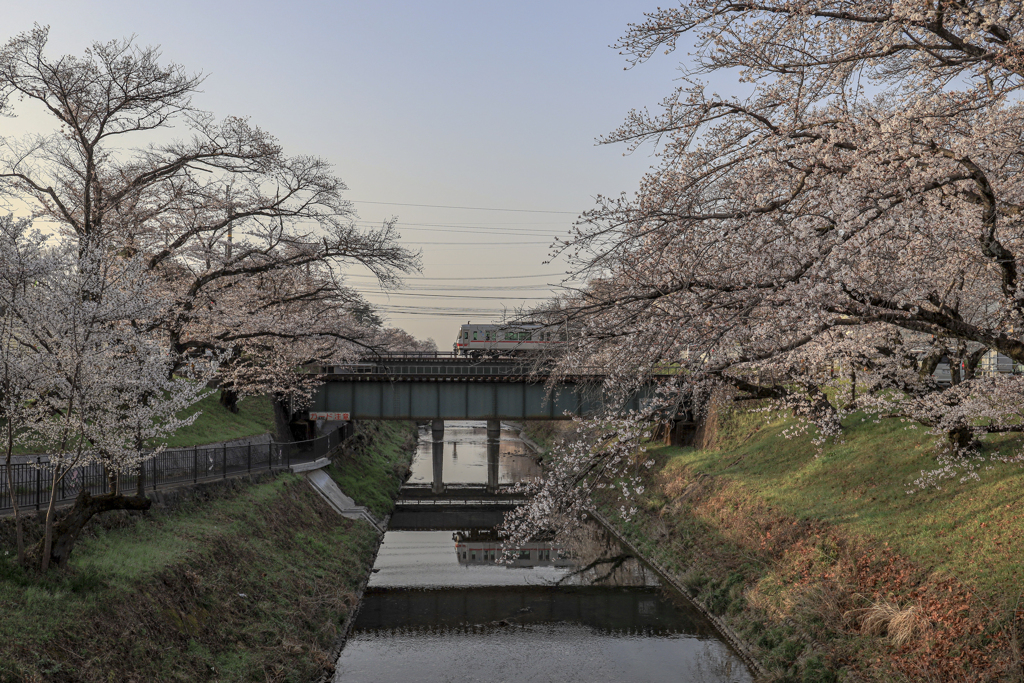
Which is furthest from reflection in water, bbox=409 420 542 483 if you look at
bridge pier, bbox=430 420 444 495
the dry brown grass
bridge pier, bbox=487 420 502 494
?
the dry brown grass

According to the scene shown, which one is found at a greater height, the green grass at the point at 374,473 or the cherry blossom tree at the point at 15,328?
the cherry blossom tree at the point at 15,328

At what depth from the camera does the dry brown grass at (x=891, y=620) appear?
1288cm

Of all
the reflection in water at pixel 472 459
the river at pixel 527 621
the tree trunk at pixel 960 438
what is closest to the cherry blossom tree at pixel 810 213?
the river at pixel 527 621

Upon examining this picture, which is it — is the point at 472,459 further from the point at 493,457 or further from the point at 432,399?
the point at 432,399

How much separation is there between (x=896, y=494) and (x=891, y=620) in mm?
6036

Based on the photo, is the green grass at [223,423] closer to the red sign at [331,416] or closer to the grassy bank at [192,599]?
the red sign at [331,416]

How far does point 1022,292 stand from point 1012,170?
11.8ft

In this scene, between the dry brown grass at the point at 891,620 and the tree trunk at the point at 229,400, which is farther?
the tree trunk at the point at 229,400

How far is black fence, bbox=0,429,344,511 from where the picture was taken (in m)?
14.8

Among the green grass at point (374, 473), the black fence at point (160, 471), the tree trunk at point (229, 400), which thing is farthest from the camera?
the tree trunk at point (229, 400)

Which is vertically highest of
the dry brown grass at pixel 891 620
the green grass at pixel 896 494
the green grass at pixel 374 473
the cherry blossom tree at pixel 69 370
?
the cherry blossom tree at pixel 69 370

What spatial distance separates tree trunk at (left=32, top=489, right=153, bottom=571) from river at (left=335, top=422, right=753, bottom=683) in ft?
22.0

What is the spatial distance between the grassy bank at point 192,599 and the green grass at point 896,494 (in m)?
14.1

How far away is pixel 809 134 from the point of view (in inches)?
362
